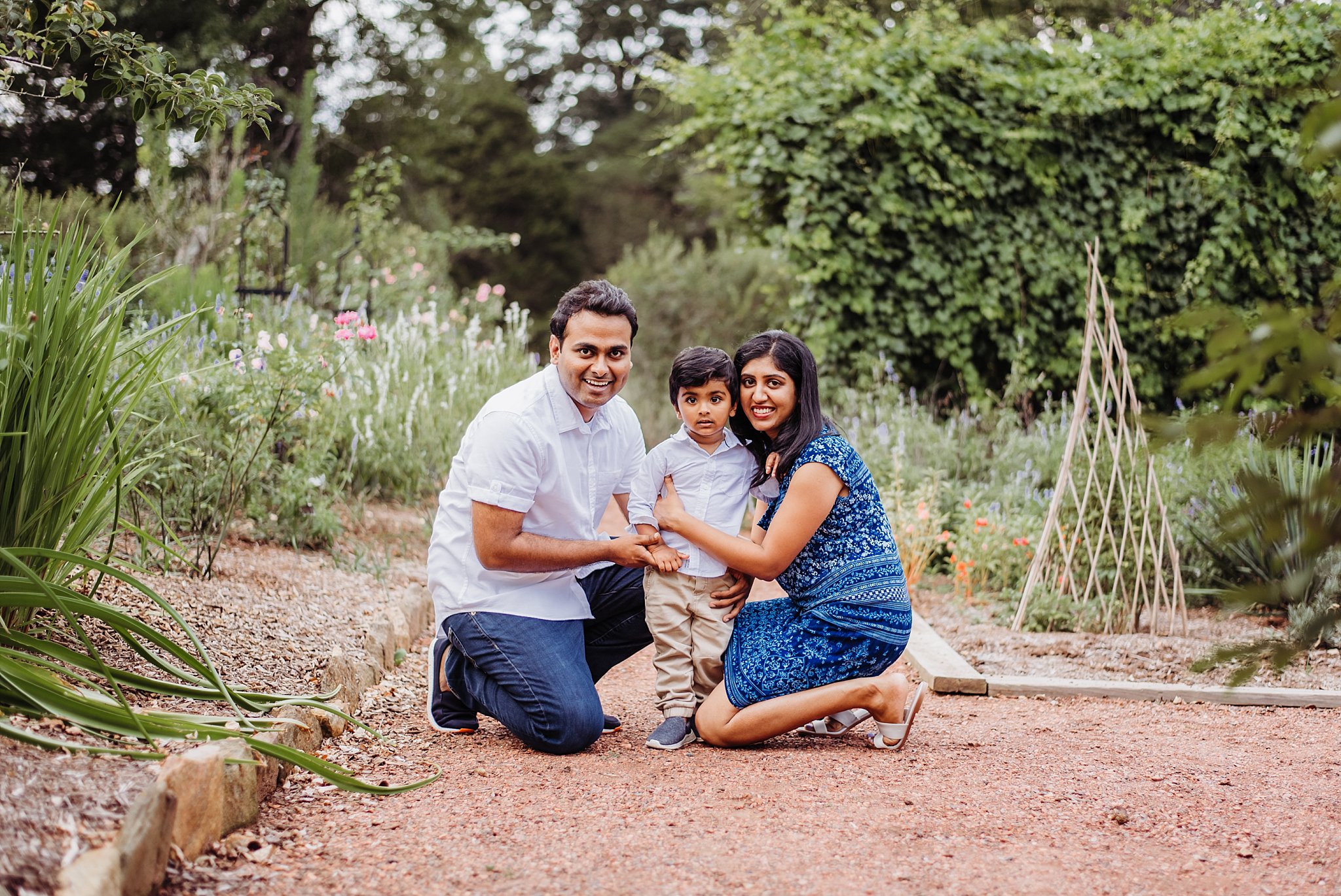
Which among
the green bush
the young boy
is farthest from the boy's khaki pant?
the green bush

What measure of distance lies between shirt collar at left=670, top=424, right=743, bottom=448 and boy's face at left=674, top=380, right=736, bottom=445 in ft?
0.16

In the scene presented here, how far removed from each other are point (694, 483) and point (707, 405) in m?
0.24

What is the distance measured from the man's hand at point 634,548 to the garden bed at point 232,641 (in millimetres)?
875

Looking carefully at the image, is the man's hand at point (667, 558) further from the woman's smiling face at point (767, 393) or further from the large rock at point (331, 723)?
the large rock at point (331, 723)

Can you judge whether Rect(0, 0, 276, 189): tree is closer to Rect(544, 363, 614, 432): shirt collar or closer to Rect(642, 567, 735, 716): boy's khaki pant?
Rect(544, 363, 614, 432): shirt collar

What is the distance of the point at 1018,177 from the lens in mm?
7379

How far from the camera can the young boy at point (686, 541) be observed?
2824 millimetres

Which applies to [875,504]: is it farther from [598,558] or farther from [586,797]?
[586,797]

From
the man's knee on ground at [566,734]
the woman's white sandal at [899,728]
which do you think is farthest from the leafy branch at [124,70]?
the woman's white sandal at [899,728]

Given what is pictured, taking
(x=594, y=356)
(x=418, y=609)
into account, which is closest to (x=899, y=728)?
(x=594, y=356)

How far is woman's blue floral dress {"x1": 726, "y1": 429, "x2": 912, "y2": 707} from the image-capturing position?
9.13ft

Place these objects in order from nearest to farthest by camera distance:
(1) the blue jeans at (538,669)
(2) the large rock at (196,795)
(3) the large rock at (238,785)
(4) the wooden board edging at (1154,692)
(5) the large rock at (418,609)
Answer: (2) the large rock at (196,795) → (3) the large rock at (238,785) → (1) the blue jeans at (538,669) → (4) the wooden board edging at (1154,692) → (5) the large rock at (418,609)

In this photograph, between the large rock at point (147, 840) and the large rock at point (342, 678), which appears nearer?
the large rock at point (147, 840)

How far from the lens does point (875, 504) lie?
286 cm
